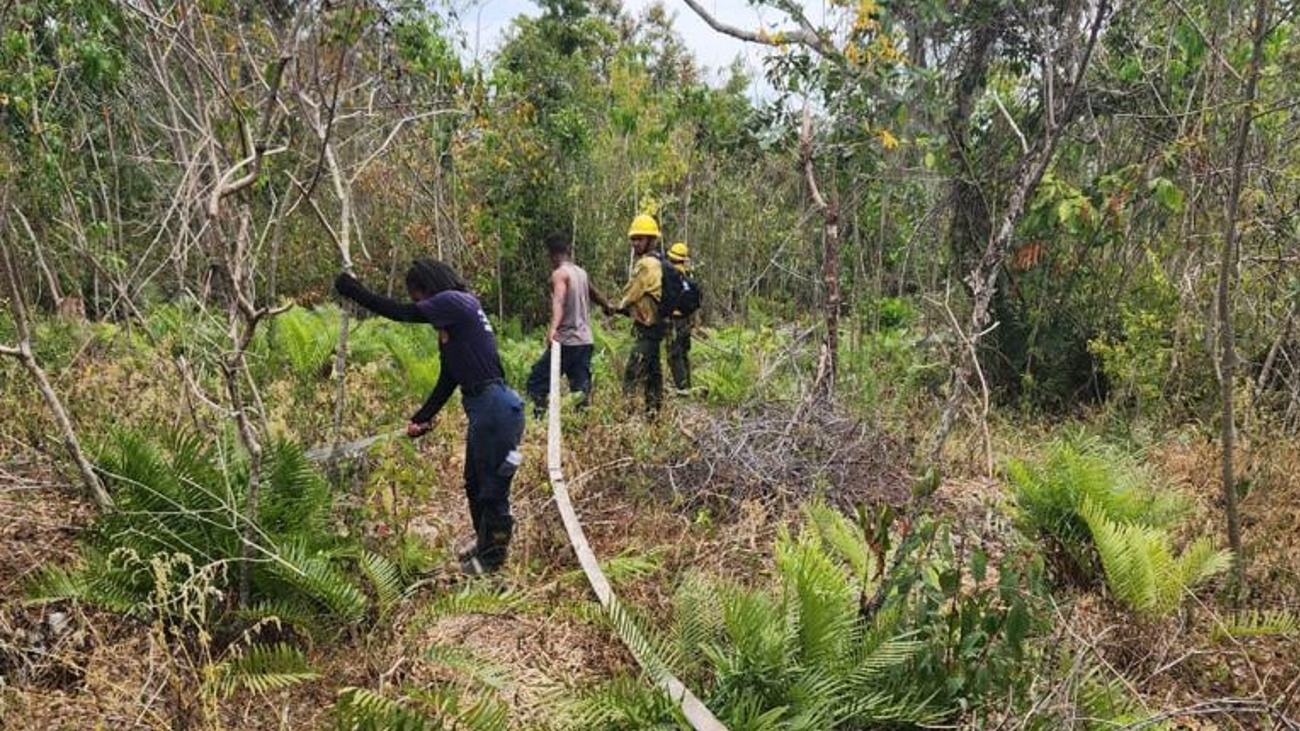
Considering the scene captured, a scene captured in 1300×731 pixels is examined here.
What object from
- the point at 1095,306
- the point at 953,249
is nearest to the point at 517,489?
the point at 953,249

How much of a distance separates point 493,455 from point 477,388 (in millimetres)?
346

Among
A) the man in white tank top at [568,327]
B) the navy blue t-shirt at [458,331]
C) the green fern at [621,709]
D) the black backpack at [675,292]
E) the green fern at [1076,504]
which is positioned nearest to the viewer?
the green fern at [621,709]

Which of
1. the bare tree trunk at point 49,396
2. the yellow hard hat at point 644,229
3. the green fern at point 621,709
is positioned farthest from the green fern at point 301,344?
the green fern at point 621,709

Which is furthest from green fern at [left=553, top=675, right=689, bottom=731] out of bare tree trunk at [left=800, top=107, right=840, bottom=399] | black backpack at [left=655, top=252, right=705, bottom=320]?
black backpack at [left=655, top=252, right=705, bottom=320]

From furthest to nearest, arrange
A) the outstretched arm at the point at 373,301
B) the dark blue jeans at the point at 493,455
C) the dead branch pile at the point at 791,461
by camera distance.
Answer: the dead branch pile at the point at 791,461, the dark blue jeans at the point at 493,455, the outstretched arm at the point at 373,301

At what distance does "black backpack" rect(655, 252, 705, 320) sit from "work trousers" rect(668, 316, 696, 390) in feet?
0.95

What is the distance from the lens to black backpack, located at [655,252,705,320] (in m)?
6.78

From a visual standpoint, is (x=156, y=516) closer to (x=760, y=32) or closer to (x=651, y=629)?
(x=651, y=629)

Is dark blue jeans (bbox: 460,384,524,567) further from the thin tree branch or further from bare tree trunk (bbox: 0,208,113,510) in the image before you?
the thin tree branch

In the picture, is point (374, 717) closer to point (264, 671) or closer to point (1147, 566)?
point (264, 671)

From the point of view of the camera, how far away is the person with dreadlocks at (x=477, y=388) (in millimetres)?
4020

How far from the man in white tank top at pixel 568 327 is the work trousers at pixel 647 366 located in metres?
0.33

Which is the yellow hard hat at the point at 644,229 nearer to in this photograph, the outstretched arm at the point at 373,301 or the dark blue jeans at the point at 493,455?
A: the dark blue jeans at the point at 493,455

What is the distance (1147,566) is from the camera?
379cm
